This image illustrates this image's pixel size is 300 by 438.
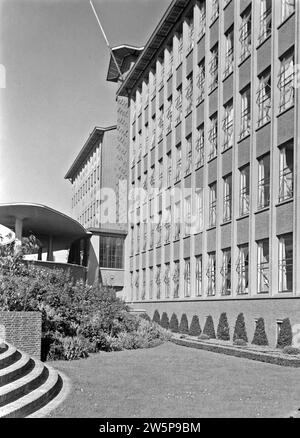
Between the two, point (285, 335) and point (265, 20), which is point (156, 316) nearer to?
point (285, 335)

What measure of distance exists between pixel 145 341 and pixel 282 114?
1088 cm

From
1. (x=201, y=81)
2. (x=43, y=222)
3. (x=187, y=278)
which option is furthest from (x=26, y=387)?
(x=43, y=222)

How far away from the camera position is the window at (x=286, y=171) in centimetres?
2381

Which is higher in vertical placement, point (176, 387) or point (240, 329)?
point (240, 329)

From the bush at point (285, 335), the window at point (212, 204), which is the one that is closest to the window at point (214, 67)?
the window at point (212, 204)

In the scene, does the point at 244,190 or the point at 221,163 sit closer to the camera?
the point at 244,190

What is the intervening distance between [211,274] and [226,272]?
2423 mm

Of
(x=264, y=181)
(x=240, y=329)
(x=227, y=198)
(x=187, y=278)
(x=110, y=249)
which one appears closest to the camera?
(x=264, y=181)

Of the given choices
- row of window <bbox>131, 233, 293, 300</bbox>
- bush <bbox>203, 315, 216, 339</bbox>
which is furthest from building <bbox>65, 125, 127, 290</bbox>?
bush <bbox>203, 315, 216, 339</bbox>

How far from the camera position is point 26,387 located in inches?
439

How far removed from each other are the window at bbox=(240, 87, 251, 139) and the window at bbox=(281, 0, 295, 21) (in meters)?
4.27

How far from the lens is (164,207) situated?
137ft

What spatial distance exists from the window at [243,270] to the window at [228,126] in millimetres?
5601
